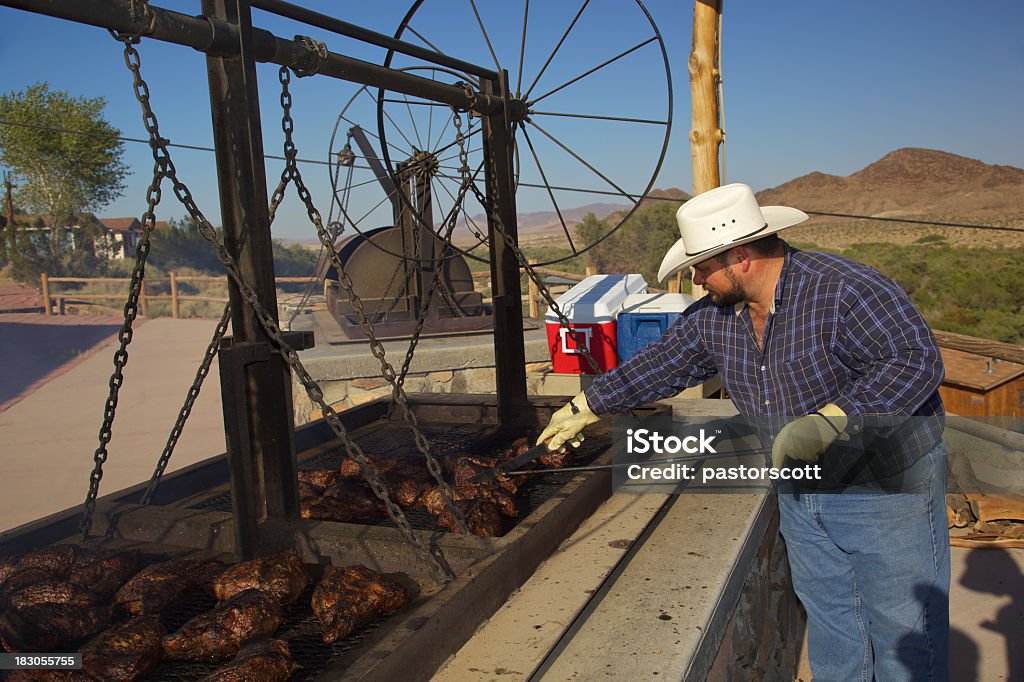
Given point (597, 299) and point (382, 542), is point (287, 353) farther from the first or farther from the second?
point (597, 299)

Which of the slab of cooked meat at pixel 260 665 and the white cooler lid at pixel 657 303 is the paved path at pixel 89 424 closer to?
the white cooler lid at pixel 657 303

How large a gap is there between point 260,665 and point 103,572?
1.00 metres

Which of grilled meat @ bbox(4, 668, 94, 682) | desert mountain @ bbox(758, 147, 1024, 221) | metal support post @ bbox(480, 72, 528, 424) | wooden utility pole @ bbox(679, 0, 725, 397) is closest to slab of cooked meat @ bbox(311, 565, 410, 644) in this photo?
grilled meat @ bbox(4, 668, 94, 682)

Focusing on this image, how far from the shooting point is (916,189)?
63.7 m

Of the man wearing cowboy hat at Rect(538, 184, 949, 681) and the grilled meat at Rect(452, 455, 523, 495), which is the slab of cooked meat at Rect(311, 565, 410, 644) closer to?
the grilled meat at Rect(452, 455, 523, 495)

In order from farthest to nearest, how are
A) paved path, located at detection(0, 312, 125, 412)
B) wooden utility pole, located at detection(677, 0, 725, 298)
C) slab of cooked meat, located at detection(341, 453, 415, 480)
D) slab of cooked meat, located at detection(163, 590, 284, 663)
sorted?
paved path, located at detection(0, 312, 125, 412), wooden utility pole, located at detection(677, 0, 725, 298), slab of cooked meat, located at detection(341, 453, 415, 480), slab of cooked meat, located at detection(163, 590, 284, 663)

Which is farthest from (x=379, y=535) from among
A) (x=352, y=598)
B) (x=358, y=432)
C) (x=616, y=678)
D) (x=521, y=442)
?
(x=358, y=432)

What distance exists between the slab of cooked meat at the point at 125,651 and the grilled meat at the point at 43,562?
562 mm

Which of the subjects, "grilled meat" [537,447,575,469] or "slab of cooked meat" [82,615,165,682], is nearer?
"slab of cooked meat" [82,615,165,682]

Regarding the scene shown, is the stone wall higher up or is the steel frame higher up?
the steel frame

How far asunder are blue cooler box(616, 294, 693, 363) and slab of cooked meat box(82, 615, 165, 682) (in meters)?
4.40

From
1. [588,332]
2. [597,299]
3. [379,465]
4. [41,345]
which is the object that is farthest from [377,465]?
[41,345]

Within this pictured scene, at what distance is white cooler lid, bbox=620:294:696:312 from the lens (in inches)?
233

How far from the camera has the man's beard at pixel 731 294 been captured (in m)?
2.51
